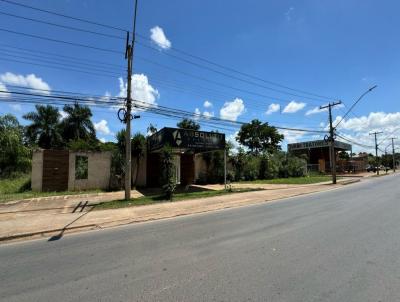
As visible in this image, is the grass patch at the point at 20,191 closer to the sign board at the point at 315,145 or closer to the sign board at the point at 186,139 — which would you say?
the sign board at the point at 186,139

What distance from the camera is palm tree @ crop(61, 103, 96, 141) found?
1828 inches

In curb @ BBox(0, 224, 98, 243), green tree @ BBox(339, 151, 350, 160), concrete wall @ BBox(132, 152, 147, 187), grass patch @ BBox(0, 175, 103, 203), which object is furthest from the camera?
green tree @ BBox(339, 151, 350, 160)

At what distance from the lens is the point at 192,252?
6.09 meters

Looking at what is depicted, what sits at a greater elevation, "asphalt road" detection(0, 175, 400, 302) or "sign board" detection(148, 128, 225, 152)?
"sign board" detection(148, 128, 225, 152)

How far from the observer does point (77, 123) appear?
47219 millimetres

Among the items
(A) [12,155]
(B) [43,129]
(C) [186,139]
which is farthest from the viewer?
(B) [43,129]

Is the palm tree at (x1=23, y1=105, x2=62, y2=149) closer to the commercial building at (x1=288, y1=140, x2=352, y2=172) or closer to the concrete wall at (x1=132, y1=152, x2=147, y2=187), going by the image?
the concrete wall at (x1=132, y1=152, x2=147, y2=187)

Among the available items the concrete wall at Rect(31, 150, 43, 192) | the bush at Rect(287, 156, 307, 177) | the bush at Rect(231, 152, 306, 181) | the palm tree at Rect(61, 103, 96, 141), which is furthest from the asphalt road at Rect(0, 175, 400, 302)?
the palm tree at Rect(61, 103, 96, 141)

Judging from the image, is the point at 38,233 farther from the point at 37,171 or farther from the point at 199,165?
the point at 199,165

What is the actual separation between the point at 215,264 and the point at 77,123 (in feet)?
154

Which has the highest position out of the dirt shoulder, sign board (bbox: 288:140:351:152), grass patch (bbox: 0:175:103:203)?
sign board (bbox: 288:140:351:152)

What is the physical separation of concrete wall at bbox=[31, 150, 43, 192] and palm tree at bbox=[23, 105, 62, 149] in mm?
30752

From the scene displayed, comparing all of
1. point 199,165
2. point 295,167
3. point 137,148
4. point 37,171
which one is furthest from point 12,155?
point 295,167

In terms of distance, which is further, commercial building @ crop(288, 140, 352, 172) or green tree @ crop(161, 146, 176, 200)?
commercial building @ crop(288, 140, 352, 172)
